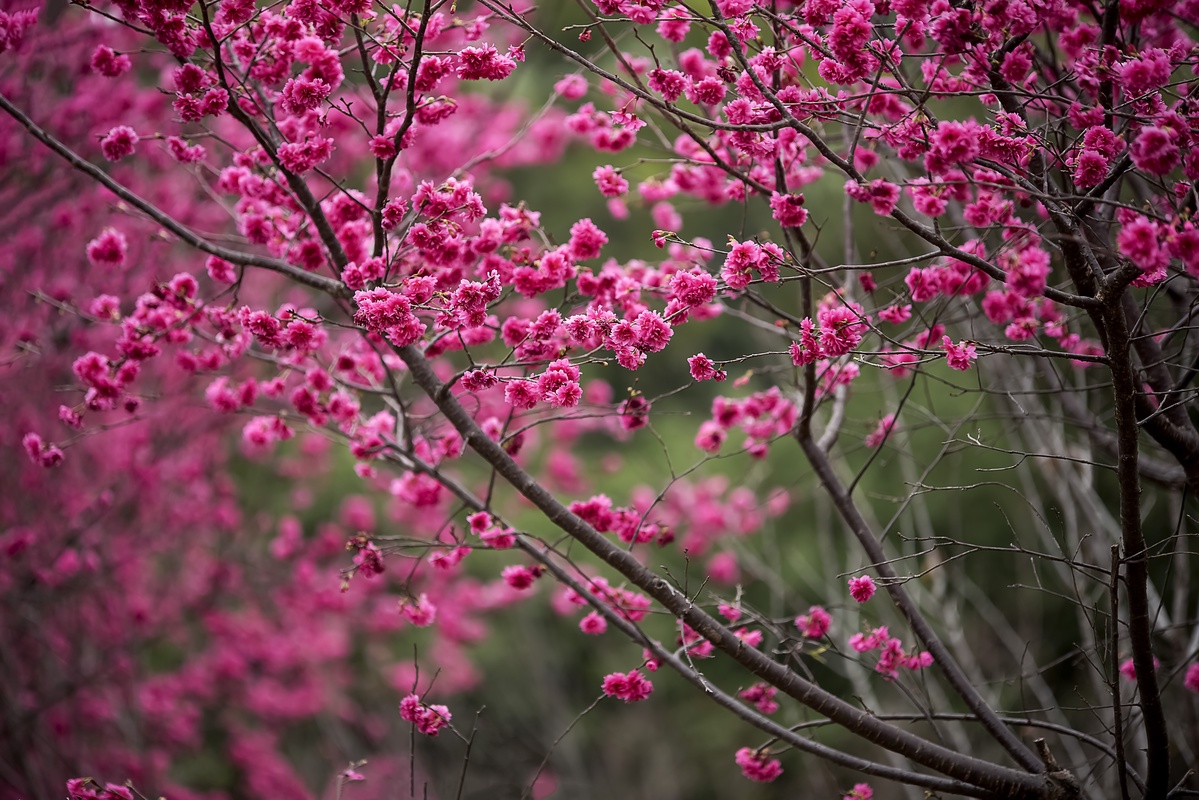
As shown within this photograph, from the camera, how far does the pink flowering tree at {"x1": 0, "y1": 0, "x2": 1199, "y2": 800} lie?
233cm

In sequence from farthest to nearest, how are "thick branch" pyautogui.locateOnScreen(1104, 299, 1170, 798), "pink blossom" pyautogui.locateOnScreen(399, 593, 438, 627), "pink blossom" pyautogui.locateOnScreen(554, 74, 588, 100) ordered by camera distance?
"pink blossom" pyautogui.locateOnScreen(554, 74, 588, 100) < "pink blossom" pyautogui.locateOnScreen(399, 593, 438, 627) < "thick branch" pyautogui.locateOnScreen(1104, 299, 1170, 798)

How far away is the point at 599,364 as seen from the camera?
447 centimetres

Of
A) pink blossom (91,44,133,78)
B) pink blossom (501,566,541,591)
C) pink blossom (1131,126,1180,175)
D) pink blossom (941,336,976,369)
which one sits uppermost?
pink blossom (91,44,133,78)

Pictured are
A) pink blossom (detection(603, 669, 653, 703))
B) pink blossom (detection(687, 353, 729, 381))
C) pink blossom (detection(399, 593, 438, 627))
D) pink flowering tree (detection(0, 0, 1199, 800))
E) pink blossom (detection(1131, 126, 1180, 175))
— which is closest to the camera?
pink blossom (detection(1131, 126, 1180, 175))

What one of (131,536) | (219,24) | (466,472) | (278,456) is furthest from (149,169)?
(466,472)

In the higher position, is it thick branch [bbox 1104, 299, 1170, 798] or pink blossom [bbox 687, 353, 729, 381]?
pink blossom [bbox 687, 353, 729, 381]

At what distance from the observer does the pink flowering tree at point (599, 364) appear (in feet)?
7.66

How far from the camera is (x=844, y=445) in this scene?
6.66m

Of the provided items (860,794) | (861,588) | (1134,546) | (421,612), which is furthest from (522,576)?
(1134,546)

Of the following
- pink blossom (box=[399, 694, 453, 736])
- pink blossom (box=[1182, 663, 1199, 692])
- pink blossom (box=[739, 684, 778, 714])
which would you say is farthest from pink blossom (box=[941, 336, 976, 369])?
pink blossom (box=[399, 694, 453, 736])

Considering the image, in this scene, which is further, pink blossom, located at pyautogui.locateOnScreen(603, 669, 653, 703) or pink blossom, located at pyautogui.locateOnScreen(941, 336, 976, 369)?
pink blossom, located at pyautogui.locateOnScreen(603, 669, 653, 703)

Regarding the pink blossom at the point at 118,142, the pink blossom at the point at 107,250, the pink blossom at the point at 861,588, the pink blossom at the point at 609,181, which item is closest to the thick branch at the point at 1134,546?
the pink blossom at the point at 861,588

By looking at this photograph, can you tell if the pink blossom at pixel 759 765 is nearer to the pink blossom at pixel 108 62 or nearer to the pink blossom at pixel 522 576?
the pink blossom at pixel 522 576

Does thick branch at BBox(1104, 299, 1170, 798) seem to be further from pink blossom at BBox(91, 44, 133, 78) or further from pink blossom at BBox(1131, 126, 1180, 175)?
pink blossom at BBox(91, 44, 133, 78)
